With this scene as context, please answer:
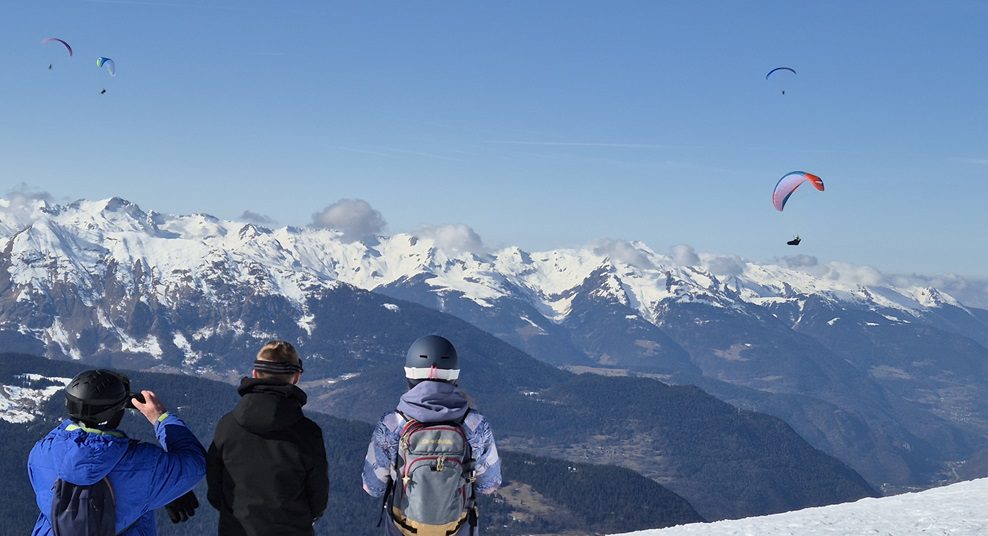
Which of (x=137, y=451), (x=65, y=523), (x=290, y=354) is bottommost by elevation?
(x=65, y=523)

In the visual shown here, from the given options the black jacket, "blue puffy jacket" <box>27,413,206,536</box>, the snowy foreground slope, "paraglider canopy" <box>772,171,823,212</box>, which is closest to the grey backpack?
the black jacket

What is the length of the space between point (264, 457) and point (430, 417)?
2421 mm

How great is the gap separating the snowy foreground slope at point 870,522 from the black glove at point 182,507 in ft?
50.6

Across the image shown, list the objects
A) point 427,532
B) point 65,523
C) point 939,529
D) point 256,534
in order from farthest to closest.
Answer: point 939,529 → point 427,532 → point 256,534 → point 65,523

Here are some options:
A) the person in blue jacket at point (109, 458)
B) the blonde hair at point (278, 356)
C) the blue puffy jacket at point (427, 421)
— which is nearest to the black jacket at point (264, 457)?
the blonde hair at point (278, 356)

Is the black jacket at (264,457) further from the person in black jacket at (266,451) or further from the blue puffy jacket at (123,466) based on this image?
the blue puffy jacket at (123,466)

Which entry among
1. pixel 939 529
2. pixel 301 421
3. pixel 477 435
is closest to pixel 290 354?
pixel 301 421

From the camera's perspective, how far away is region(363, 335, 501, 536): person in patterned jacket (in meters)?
12.5

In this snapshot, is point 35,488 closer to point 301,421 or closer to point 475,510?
point 301,421

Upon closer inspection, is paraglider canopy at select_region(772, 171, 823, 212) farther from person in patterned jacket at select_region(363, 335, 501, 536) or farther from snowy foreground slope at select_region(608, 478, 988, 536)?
person in patterned jacket at select_region(363, 335, 501, 536)

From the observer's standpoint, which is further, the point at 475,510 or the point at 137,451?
the point at 475,510

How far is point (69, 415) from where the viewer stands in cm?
A: 1045

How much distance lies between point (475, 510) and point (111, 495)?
17.4ft

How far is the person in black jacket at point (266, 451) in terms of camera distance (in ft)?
37.4
